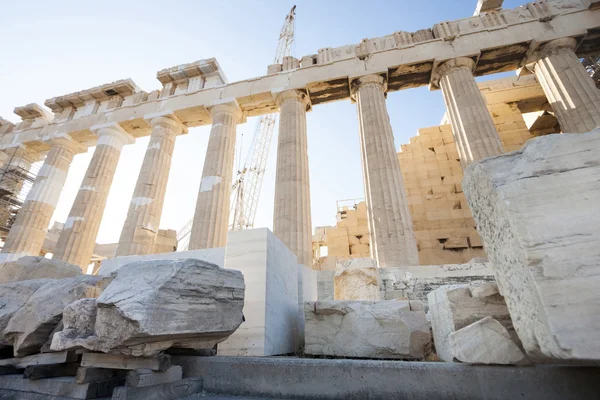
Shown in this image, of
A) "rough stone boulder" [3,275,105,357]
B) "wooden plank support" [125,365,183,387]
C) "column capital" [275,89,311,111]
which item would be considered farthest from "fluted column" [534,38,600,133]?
"rough stone boulder" [3,275,105,357]

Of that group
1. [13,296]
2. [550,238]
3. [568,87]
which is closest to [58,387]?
[13,296]

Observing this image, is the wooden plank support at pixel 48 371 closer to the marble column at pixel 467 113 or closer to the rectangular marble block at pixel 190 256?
the rectangular marble block at pixel 190 256

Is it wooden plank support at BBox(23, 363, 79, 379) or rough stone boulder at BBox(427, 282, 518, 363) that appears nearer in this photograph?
rough stone boulder at BBox(427, 282, 518, 363)

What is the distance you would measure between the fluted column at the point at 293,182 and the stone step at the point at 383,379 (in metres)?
6.28

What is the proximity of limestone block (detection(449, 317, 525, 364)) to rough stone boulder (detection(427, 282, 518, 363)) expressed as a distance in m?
0.12

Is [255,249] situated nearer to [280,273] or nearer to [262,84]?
[280,273]

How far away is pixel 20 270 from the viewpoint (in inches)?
218

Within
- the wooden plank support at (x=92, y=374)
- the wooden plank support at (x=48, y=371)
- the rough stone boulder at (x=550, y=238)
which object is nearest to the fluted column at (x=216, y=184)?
the wooden plank support at (x=48, y=371)

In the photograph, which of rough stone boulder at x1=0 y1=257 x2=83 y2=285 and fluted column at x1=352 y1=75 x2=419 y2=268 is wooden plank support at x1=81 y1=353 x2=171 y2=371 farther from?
fluted column at x1=352 y1=75 x2=419 y2=268

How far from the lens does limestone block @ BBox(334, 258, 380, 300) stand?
19.7 ft

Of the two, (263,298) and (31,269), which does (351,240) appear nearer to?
(263,298)

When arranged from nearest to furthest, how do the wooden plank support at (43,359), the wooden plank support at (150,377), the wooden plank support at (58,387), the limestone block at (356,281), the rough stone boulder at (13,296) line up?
the wooden plank support at (150,377), the wooden plank support at (58,387), the wooden plank support at (43,359), the rough stone boulder at (13,296), the limestone block at (356,281)

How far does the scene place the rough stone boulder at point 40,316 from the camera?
2.99 m

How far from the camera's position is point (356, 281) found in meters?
6.14
